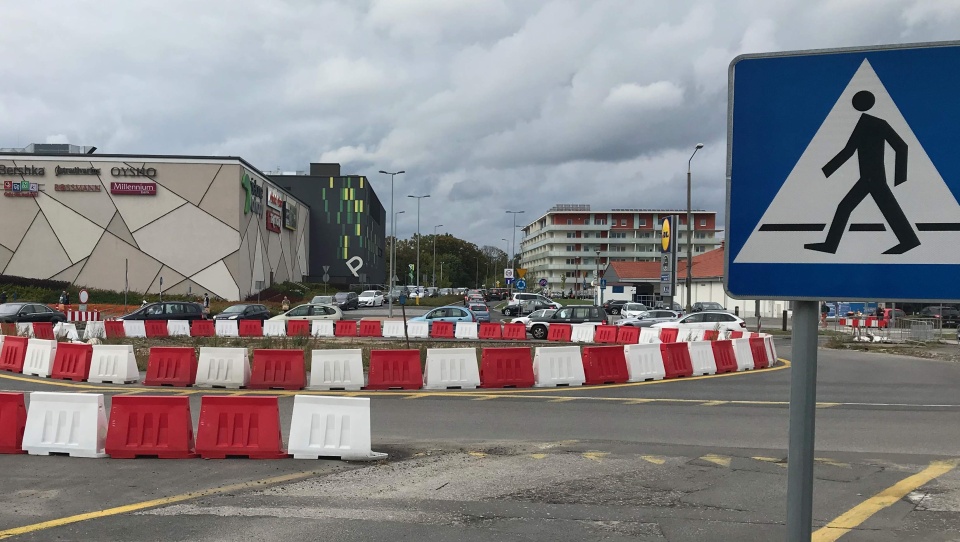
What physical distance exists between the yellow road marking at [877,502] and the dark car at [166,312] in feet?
98.8

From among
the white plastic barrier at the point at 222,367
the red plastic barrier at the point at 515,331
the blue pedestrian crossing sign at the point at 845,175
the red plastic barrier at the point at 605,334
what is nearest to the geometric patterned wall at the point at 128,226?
the red plastic barrier at the point at 515,331

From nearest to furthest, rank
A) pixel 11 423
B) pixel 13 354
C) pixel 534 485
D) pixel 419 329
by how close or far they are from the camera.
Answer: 1. pixel 534 485
2. pixel 11 423
3. pixel 13 354
4. pixel 419 329

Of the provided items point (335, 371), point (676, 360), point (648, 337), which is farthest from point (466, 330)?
point (335, 371)

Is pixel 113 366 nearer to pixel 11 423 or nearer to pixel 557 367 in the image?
pixel 11 423

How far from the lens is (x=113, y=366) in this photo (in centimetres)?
1714

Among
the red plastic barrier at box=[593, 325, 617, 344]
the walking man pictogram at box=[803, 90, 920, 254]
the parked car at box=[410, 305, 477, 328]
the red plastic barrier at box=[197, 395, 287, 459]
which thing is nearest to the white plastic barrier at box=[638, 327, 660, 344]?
the red plastic barrier at box=[593, 325, 617, 344]

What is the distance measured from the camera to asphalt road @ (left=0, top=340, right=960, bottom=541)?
249 inches

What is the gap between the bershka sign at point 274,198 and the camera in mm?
71688

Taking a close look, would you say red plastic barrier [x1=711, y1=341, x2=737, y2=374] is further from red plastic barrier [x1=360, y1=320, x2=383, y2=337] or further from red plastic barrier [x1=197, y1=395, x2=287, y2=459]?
red plastic barrier [x1=360, y1=320, x2=383, y2=337]

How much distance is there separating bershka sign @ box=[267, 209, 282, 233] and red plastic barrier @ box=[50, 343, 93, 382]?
54.4 metres

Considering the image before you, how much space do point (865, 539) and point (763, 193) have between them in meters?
4.67

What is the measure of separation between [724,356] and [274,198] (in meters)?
59.8

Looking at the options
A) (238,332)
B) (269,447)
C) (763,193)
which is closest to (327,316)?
(238,332)

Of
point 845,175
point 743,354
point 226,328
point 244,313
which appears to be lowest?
point 226,328
